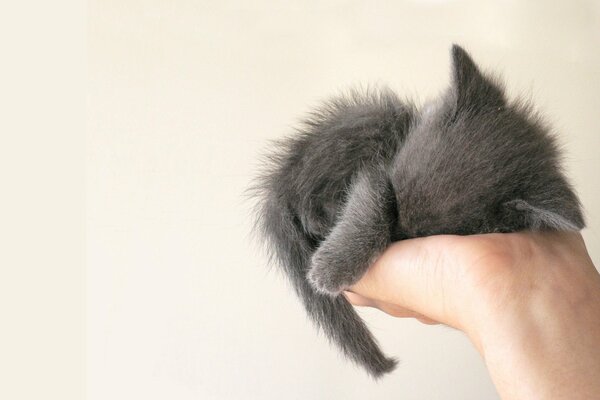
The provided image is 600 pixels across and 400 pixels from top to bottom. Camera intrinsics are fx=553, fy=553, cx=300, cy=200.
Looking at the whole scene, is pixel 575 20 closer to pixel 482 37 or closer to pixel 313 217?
pixel 482 37

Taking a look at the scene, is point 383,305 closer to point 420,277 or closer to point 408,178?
point 420,277

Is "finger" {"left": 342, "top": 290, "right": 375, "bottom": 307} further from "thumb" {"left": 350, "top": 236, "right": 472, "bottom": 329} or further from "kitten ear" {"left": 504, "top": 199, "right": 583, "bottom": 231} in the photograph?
"kitten ear" {"left": 504, "top": 199, "right": 583, "bottom": 231}

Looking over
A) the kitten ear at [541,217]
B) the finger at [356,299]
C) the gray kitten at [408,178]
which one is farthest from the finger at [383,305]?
the kitten ear at [541,217]

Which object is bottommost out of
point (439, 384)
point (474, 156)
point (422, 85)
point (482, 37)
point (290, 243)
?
point (439, 384)

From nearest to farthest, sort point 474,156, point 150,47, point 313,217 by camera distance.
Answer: point 474,156 < point 313,217 < point 150,47

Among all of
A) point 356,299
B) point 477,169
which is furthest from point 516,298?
point 356,299

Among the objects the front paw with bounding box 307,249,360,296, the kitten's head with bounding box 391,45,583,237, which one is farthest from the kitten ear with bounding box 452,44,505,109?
the front paw with bounding box 307,249,360,296

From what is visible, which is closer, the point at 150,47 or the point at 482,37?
the point at 150,47

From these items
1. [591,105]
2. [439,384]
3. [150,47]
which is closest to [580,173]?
[591,105]
